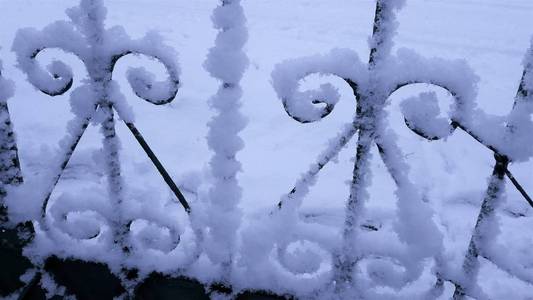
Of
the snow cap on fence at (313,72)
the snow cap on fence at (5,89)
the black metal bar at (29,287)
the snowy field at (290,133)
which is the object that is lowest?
the snowy field at (290,133)

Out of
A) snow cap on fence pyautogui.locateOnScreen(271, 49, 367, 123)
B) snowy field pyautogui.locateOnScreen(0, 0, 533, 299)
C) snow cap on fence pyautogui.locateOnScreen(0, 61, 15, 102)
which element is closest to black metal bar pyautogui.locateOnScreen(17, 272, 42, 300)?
snowy field pyautogui.locateOnScreen(0, 0, 533, 299)

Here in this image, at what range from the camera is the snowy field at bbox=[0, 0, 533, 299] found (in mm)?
2736

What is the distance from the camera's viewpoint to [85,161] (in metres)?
3.14

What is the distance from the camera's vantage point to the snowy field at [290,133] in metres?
2.74

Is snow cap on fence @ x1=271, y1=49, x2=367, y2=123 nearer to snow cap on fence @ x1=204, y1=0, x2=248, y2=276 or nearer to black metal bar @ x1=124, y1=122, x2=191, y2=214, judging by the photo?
snow cap on fence @ x1=204, y1=0, x2=248, y2=276

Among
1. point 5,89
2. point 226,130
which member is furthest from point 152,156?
point 5,89

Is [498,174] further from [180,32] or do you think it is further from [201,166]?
[180,32]

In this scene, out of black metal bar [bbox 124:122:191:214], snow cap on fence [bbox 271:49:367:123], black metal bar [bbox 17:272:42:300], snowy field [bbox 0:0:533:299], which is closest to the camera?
snow cap on fence [bbox 271:49:367:123]

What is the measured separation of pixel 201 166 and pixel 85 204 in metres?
1.78

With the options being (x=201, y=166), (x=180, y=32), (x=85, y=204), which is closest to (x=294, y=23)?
(x=180, y=32)

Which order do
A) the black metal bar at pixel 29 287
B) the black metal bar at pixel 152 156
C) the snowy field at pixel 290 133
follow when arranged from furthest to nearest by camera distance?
the snowy field at pixel 290 133, the black metal bar at pixel 29 287, the black metal bar at pixel 152 156

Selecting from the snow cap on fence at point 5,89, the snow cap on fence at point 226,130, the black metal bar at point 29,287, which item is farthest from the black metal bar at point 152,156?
the black metal bar at point 29,287

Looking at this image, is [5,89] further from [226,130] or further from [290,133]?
[290,133]

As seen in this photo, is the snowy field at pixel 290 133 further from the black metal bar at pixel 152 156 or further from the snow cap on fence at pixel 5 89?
the snow cap on fence at pixel 5 89
